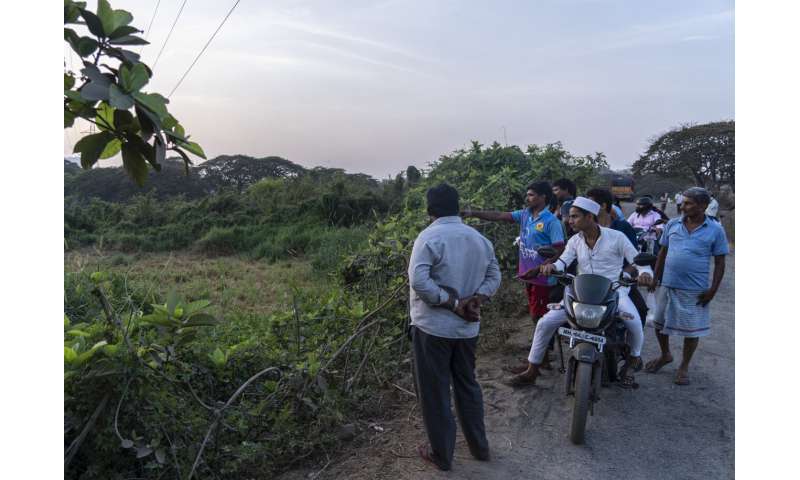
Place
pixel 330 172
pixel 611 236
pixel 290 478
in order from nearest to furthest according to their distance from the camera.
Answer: pixel 290 478 → pixel 611 236 → pixel 330 172

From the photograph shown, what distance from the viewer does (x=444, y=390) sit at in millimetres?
3594

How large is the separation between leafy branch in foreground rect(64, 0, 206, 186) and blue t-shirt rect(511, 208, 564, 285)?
386cm

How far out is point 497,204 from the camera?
27.4 feet

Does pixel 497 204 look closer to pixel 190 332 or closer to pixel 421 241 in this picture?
pixel 421 241

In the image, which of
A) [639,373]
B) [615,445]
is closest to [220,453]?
[615,445]

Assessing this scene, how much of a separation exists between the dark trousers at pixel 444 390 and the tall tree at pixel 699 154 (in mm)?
26975

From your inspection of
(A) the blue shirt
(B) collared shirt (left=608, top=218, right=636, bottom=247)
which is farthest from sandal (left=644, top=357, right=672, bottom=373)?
(B) collared shirt (left=608, top=218, right=636, bottom=247)

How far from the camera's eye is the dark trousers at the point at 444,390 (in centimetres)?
357

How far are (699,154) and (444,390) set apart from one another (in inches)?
1155

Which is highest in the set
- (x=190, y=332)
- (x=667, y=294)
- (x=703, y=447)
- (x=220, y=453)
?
(x=190, y=332)

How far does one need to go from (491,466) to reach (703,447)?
4.96ft

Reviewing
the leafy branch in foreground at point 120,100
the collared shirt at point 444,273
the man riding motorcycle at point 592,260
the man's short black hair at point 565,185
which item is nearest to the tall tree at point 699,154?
the man's short black hair at point 565,185

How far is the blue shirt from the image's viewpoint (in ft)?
17.1

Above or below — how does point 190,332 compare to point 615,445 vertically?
above
